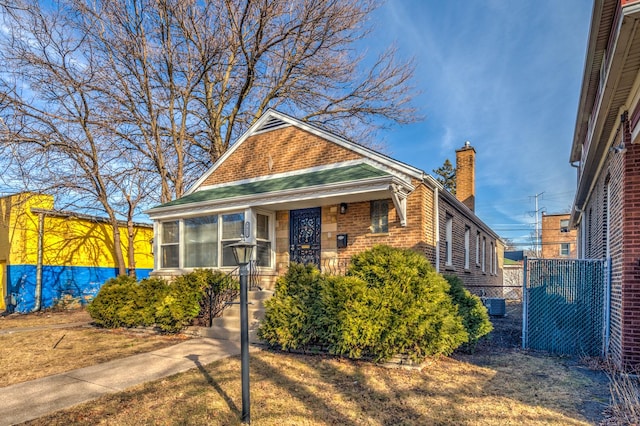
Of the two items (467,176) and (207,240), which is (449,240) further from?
(207,240)

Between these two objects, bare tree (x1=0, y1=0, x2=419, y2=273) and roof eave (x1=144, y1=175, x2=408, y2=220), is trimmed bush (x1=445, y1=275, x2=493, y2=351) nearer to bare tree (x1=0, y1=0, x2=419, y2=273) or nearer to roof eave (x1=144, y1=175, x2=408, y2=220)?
roof eave (x1=144, y1=175, x2=408, y2=220)

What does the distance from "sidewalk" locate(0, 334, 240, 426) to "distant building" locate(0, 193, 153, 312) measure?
32.5 ft

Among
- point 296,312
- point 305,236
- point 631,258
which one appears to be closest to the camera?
point 631,258

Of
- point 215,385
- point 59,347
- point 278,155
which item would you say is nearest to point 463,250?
point 278,155

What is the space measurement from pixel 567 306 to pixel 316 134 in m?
7.13

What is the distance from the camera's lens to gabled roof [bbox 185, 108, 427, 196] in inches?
354

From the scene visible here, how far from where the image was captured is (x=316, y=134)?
10633mm

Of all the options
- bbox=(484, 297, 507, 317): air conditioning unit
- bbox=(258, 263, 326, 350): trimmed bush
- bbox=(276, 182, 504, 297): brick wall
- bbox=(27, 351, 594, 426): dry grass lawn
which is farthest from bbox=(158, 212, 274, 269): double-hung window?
bbox=(484, 297, 507, 317): air conditioning unit

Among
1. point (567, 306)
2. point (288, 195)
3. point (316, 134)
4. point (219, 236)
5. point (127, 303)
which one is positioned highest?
point (316, 134)

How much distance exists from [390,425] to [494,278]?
17.1 metres

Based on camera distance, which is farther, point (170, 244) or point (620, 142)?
point (170, 244)

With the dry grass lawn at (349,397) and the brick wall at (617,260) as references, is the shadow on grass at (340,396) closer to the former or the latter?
the dry grass lawn at (349,397)

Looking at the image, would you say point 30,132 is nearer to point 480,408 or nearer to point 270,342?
point 270,342

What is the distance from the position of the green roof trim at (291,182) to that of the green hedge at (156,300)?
248 cm
